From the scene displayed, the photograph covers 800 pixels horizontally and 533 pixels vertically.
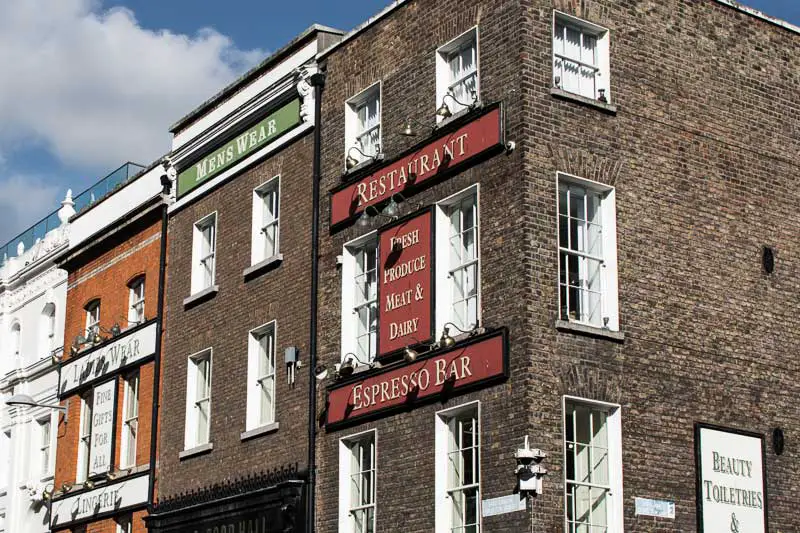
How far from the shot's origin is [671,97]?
2316cm

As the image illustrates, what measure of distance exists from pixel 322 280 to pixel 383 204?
217 centimetres

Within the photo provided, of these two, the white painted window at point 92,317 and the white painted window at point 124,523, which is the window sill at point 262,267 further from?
the white painted window at point 92,317

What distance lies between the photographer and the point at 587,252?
2186 cm

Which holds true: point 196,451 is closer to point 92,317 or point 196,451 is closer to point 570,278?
point 92,317

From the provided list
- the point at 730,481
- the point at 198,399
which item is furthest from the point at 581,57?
the point at 198,399

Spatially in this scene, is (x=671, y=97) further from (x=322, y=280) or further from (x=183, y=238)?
(x=183, y=238)

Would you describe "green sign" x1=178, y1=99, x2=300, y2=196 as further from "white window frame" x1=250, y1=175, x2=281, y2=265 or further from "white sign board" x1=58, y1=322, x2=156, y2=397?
"white sign board" x1=58, y1=322, x2=156, y2=397

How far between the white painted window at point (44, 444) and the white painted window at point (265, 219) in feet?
37.7

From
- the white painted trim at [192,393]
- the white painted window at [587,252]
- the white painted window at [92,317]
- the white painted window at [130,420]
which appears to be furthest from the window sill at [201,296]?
the white painted window at [587,252]

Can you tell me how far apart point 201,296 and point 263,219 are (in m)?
2.40

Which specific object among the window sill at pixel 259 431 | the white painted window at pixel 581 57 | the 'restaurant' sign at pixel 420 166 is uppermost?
the white painted window at pixel 581 57

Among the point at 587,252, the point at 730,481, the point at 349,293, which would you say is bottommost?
the point at 730,481

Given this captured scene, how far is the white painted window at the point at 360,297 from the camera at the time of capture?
80.8 ft

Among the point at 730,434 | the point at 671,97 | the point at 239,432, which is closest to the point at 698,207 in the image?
the point at 671,97
